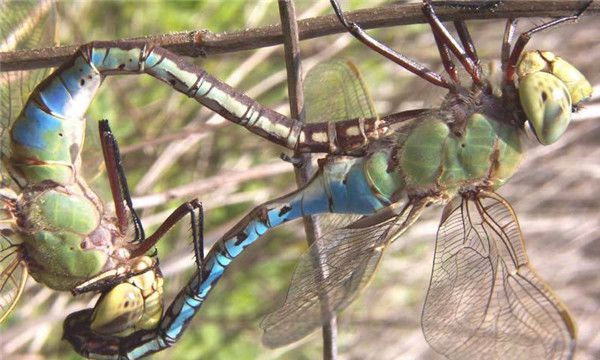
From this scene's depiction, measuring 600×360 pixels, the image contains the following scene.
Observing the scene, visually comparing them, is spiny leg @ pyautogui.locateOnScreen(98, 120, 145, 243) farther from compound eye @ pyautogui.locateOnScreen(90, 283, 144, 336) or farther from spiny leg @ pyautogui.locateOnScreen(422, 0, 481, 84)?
spiny leg @ pyautogui.locateOnScreen(422, 0, 481, 84)

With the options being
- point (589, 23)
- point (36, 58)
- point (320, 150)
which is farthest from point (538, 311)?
point (589, 23)

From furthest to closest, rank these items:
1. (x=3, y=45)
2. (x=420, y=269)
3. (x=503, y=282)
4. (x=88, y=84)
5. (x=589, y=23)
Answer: (x=420, y=269)
(x=589, y=23)
(x=3, y=45)
(x=503, y=282)
(x=88, y=84)

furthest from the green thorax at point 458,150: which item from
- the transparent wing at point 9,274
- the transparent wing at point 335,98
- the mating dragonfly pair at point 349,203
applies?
the transparent wing at point 9,274

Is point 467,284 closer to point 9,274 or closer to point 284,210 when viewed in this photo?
point 284,210

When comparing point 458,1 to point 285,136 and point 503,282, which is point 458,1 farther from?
point 503,282

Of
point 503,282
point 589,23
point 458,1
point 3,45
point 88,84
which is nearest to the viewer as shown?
point 458,1

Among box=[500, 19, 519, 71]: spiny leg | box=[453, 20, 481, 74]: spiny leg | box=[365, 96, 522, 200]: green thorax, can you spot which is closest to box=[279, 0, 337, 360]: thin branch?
box=[365, 96, 522, 200]: green thorax
